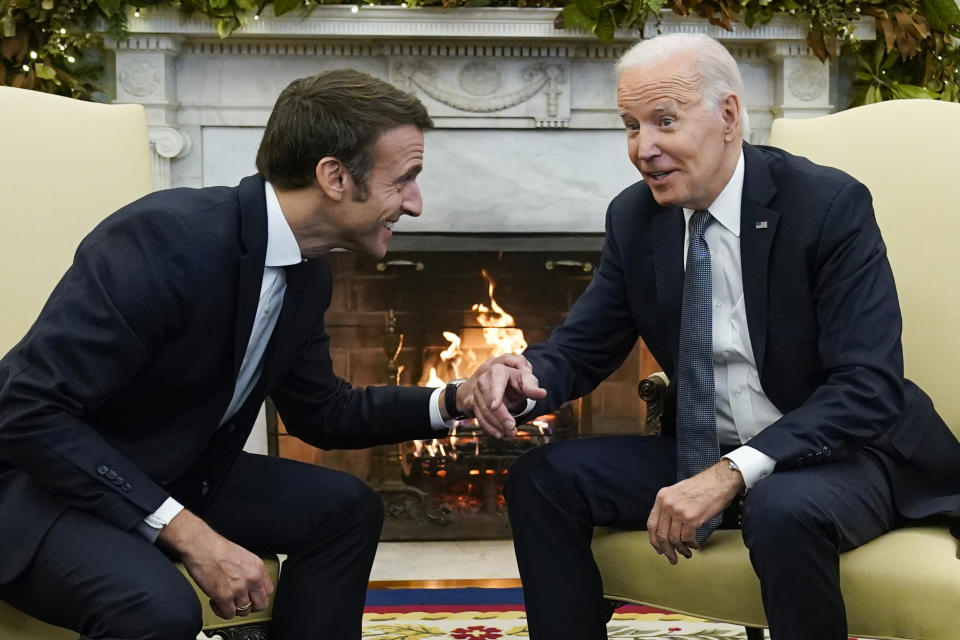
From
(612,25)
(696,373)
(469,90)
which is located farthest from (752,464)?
(469,90)

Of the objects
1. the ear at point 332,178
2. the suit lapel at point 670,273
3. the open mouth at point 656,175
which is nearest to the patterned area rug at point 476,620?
the suit lapel at point 670,273

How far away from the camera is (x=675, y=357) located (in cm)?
192

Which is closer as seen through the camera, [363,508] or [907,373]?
[363,508]

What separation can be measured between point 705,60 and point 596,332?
51cm

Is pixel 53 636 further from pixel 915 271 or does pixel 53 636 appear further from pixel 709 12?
pixel 709 12

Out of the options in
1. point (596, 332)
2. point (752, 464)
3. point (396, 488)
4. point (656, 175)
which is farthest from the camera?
point (396, 488)

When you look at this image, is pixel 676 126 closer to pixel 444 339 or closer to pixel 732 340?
pixel 732 340

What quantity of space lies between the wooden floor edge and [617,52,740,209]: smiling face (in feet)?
4.96

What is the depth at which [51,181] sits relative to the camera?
6.85 feet

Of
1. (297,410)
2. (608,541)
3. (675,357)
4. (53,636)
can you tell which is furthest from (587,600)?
(53,636)

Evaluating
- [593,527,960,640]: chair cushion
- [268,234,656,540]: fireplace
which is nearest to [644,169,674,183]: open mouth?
[593,527,960,640]: chair cushion

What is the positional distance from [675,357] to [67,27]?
2068mm

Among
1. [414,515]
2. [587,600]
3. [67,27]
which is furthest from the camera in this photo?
[414,515]

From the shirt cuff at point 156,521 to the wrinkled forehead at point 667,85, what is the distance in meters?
0.96
